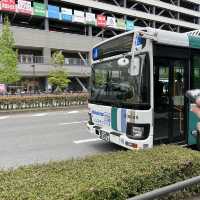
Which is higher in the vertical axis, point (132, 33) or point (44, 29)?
point (44, 29)

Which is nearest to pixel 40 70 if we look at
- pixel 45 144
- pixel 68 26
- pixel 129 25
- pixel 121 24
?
pixel 68 26

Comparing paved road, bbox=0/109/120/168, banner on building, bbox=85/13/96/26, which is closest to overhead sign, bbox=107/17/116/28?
banner on building, bbox=85/13/96/26

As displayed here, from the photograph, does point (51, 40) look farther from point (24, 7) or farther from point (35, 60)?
point (24, 7)

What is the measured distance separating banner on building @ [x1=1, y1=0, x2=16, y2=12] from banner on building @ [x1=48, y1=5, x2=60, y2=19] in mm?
5417

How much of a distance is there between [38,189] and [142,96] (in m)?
3.49

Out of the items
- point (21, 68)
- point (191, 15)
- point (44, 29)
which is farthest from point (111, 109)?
point (191, 15)

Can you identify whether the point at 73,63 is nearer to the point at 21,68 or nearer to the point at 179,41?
the point at 21,68

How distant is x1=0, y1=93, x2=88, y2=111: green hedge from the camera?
1908 cm

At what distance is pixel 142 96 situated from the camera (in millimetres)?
6070

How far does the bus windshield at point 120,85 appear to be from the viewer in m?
6.06

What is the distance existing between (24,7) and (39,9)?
2.34 m

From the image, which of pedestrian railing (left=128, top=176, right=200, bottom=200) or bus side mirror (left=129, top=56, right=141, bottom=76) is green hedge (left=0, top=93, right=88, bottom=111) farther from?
pedestrian railing (left=128, top=176, right=200, bottom=200)

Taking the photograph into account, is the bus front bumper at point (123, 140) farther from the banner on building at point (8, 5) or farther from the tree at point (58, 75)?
the banner on building at point (8, 5)

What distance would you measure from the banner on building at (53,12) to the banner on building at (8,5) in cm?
542
